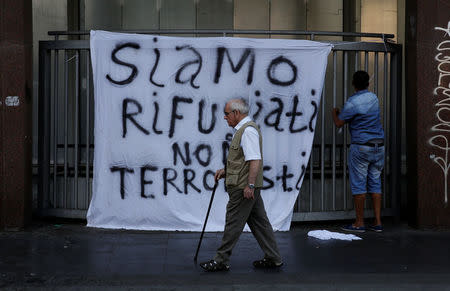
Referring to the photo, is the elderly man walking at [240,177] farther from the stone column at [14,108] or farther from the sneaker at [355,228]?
the stone column at [14,108]

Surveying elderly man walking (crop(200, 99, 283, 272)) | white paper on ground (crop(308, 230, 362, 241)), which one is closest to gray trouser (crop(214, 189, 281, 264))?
elderly man walking (crop(200, 99, 283, 272))

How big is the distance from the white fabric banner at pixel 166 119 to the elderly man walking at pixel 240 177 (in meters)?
1.90

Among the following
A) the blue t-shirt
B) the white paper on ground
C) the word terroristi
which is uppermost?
Result: the blue t-shirt

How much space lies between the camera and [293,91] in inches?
341

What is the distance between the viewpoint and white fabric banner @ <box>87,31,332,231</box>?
8562 millimetres

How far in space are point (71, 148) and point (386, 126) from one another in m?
4.24

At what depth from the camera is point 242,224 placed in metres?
6.59

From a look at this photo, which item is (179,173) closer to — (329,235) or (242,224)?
(329,235)

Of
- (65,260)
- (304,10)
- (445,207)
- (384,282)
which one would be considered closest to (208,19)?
(304,10)

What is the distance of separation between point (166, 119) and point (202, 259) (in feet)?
6.84

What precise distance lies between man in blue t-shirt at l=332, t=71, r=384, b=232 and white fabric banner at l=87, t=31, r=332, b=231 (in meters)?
1.01

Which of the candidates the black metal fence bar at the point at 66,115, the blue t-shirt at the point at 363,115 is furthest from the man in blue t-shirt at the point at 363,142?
the black metal fence bar at the point at 66,115

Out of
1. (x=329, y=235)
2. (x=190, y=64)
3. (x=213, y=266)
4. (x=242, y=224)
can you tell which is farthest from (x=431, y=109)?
(x=213, y=266)

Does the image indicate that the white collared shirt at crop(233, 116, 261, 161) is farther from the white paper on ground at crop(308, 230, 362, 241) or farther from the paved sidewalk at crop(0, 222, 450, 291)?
the white paper on ground at crop(308, 230, 362, 241)
